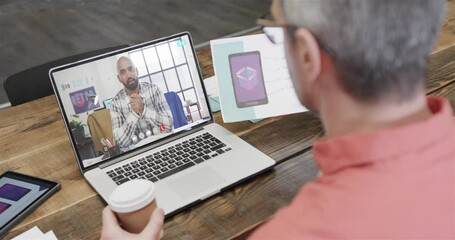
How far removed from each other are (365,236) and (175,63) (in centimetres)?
82

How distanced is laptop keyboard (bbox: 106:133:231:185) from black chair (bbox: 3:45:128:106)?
644mm

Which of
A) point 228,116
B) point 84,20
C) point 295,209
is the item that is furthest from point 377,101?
point 84,20

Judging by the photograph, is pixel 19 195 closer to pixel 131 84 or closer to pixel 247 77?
pixel 131 84

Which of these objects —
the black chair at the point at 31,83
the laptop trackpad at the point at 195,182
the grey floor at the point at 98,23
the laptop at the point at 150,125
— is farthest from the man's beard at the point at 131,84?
the grey floor at the point at 98,23

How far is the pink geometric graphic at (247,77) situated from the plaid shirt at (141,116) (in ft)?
0.72

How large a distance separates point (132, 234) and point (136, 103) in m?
0.43

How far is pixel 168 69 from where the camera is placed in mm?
1382

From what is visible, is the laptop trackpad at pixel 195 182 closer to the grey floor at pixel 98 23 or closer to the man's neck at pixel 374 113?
the man's neck at pixel 374 113

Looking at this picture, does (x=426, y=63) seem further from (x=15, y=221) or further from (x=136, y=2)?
(x=136, y=2)

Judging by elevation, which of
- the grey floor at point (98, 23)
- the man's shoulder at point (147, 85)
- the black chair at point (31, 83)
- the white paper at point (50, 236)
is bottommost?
the white paper at point (50, 236)

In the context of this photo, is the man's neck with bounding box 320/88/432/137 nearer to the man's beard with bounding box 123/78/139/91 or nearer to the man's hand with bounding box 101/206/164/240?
the man's hand with bounding box 101/206/164/240

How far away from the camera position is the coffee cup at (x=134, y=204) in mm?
958

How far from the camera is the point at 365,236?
2.29ft

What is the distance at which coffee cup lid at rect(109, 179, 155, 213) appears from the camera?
958mm
